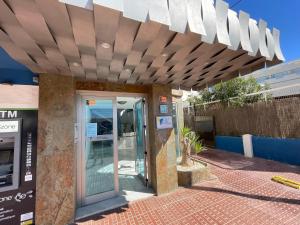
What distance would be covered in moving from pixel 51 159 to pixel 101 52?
7.09 ft

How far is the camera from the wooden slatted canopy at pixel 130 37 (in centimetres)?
154

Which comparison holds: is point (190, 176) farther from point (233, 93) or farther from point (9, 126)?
point (233, 93)

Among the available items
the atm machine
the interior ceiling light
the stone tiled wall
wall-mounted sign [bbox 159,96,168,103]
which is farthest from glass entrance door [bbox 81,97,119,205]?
the interior ceiling light

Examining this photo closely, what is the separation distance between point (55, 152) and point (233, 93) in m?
9.78

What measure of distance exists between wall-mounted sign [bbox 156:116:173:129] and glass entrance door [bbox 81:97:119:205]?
1082 millimetres

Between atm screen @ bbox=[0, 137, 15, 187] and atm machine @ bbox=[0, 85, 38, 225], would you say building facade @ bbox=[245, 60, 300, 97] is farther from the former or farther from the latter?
atm screen @ bbox=[0, 137, 15, 187]

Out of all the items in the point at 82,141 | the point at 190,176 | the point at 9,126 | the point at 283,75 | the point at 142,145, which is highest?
the point at 283,75

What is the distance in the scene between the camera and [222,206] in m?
3.52

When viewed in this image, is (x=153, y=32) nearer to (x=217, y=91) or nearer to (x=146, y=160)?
(x=146, y=160)

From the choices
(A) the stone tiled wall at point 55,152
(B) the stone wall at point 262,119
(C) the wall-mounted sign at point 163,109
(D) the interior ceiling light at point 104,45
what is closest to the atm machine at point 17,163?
(A) the stone tiled wall at point 55,152

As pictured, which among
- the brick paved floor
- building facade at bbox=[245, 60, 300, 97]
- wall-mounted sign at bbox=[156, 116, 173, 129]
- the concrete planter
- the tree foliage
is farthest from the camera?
building facade at bbox=[245, 60, 300, 97]

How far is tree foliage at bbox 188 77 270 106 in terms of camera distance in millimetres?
9062

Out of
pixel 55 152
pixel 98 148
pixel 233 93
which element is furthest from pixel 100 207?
pixel 233 93

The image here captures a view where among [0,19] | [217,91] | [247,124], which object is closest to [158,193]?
[0,19]
